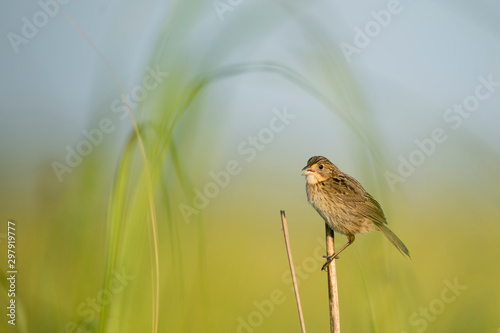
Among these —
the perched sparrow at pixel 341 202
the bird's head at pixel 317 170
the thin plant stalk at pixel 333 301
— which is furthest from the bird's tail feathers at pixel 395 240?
the thin plant stalk at pixel 333 301

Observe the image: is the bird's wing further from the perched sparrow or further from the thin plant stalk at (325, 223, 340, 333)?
the thin plant stalk at (325, 223, 340, 333)

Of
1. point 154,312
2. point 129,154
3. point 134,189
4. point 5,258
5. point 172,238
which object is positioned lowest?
point 154,312

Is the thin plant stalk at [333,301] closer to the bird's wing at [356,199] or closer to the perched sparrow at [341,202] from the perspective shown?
the perched sparrow at [341,202]

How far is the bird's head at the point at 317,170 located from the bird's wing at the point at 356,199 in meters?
0.08

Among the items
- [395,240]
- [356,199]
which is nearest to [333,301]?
[395,240]

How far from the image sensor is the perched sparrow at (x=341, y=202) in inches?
147

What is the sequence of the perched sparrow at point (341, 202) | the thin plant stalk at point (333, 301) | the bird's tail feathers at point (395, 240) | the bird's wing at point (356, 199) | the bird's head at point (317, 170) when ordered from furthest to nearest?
the bird's head at point (317, 170), the bird's wing at point (356, 199), the perched sparrow at point (341, 202), the bird's tail feathers at point (395, 240), the thin plant stalk at point (333, 301)

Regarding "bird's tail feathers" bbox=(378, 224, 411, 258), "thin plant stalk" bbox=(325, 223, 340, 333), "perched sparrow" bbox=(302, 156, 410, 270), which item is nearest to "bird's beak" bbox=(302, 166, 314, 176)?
"perched sparrow" bbox=(302, 156, 410, 270)

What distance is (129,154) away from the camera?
7.39ft

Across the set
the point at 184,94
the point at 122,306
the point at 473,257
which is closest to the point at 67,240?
the point at 122,306

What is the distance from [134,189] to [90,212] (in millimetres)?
275

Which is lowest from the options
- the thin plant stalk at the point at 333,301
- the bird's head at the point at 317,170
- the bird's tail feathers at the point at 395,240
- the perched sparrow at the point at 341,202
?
the thin plant stalk at the point at 333,301

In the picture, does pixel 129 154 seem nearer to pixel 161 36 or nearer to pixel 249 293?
pixel 161 36

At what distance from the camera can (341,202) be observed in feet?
12.5
